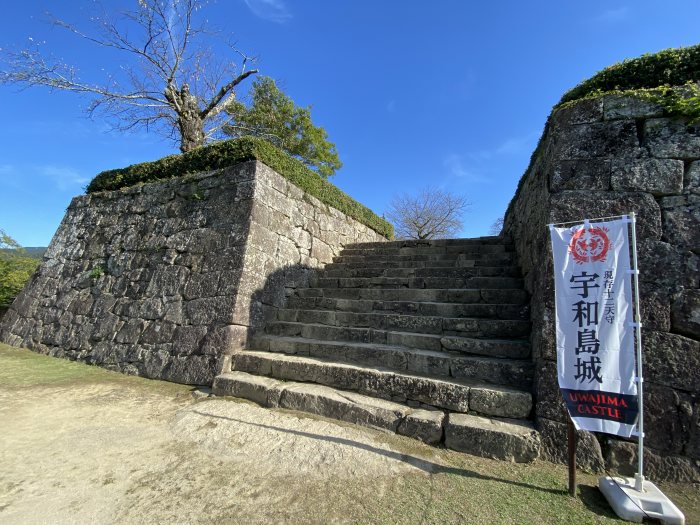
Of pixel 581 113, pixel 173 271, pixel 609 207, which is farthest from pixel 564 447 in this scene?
pixel 173 271

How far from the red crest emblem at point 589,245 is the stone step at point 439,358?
1.14 m

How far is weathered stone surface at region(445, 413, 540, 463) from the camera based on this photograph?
2324 millimetres

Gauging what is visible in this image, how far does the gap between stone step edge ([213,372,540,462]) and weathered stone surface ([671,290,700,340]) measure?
1295 millimetres

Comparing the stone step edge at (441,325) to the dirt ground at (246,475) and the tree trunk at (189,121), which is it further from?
the tree trunk at (189,121)

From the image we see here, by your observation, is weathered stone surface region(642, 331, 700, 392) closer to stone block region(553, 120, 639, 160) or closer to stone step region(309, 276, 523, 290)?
stone block region(553, 120, 639, 160)

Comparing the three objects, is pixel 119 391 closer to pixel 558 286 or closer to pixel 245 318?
pixel 245 318

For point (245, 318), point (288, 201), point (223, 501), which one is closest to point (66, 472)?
point (223, 501)

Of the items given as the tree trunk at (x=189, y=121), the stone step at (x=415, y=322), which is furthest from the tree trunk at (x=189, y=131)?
the stone step at (x=415, y=322)

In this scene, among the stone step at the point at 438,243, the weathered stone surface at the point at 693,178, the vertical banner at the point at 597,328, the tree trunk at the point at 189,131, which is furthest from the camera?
→ the tree trunk at the point at 189,131

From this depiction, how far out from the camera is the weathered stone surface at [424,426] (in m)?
2.53

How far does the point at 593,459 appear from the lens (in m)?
2.27

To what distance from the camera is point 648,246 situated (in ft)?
8.16

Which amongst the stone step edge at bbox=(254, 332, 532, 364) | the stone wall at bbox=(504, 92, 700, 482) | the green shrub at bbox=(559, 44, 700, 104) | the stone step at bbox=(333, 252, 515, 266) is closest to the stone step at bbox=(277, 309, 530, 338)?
the stone step edge at bbox=(254, 332, 532, 364)

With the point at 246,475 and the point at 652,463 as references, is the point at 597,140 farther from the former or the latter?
the point at 246,475
